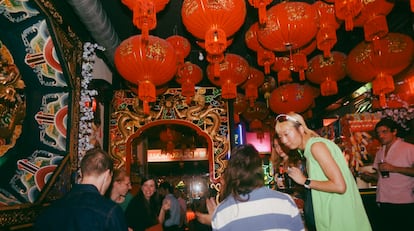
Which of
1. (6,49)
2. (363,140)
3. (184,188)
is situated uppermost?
(6,49)

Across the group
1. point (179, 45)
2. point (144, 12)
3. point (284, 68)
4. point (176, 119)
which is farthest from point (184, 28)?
point (144, 12)

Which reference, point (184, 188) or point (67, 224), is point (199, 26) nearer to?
point (67, 224)

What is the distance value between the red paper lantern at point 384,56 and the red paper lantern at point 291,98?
1.62 m

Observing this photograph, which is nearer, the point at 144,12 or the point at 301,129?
the point at 301,129

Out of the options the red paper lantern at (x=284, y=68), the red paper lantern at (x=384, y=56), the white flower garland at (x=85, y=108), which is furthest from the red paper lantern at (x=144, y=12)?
the red paper lantern at (x=384, y=56)

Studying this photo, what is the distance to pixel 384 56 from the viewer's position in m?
4.35

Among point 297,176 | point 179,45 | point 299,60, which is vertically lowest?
point 297,176

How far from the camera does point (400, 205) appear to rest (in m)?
3.81

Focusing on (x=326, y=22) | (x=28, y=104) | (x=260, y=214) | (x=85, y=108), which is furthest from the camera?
(x=85, y=108)

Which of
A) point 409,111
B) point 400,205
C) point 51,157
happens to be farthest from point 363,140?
point 51,157

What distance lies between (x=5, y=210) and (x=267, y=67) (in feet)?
12.9

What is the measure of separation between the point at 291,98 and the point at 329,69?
3.59 feet

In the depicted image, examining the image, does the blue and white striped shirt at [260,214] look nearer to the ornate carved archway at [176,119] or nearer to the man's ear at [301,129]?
the man's ear at [301,129]

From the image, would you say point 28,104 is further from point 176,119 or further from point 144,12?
point 176,119
